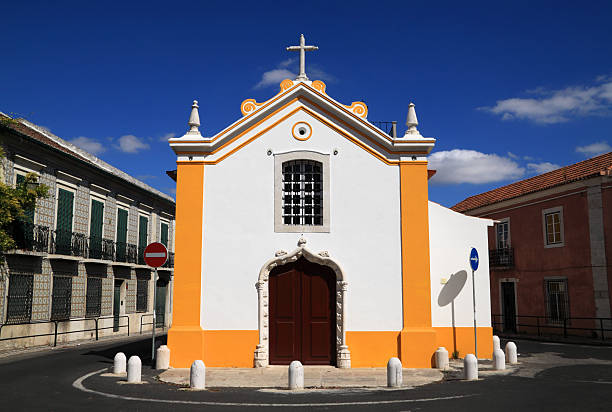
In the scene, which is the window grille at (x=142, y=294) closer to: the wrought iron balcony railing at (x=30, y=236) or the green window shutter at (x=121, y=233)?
the green window shutter at (x=121, y=233)

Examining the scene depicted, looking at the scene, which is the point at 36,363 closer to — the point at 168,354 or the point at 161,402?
the point at 168,354

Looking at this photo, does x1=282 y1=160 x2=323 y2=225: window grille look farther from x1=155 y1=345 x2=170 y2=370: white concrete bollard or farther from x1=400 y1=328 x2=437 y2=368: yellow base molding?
x1=155 y1=345 x2=170 y2=370: white concrete bollard

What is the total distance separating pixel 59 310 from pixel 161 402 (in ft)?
46.6

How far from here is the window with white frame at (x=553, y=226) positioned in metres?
23.9

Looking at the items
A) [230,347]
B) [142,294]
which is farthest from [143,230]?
[230,347]

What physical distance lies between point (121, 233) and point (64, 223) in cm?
491

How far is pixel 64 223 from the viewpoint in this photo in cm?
2178

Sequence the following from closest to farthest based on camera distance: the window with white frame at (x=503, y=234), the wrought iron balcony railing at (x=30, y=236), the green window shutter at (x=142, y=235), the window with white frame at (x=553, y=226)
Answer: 1. the wrought iron balcony railing at (x=30, y=236)
2. the window with white frame at (x=553, y=226)
3. the window with white frame at (x=503, y=234)
4. the green window shutter at (x=142, y=235)

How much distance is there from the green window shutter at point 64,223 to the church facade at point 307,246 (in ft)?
33.3

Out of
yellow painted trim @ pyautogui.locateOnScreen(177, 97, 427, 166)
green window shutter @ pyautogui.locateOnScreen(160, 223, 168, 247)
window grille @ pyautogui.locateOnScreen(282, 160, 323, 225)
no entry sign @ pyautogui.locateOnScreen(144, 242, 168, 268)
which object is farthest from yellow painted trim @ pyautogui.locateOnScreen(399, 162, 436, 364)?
green window shutter @ pyautogui.locateOnScreen(160, 223, 168, 247)

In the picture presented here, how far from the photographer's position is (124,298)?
26578 mm

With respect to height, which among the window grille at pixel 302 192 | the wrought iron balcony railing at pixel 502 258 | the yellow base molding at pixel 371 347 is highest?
the window grille at pixel 302 192

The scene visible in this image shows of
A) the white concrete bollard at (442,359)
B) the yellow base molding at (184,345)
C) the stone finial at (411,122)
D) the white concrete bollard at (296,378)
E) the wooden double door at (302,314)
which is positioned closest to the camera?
the white concrete bollard at (296,378)

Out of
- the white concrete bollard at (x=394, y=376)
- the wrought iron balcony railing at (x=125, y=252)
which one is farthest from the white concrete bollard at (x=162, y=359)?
the wrought iron balcony railing at (x=125, y=252)
